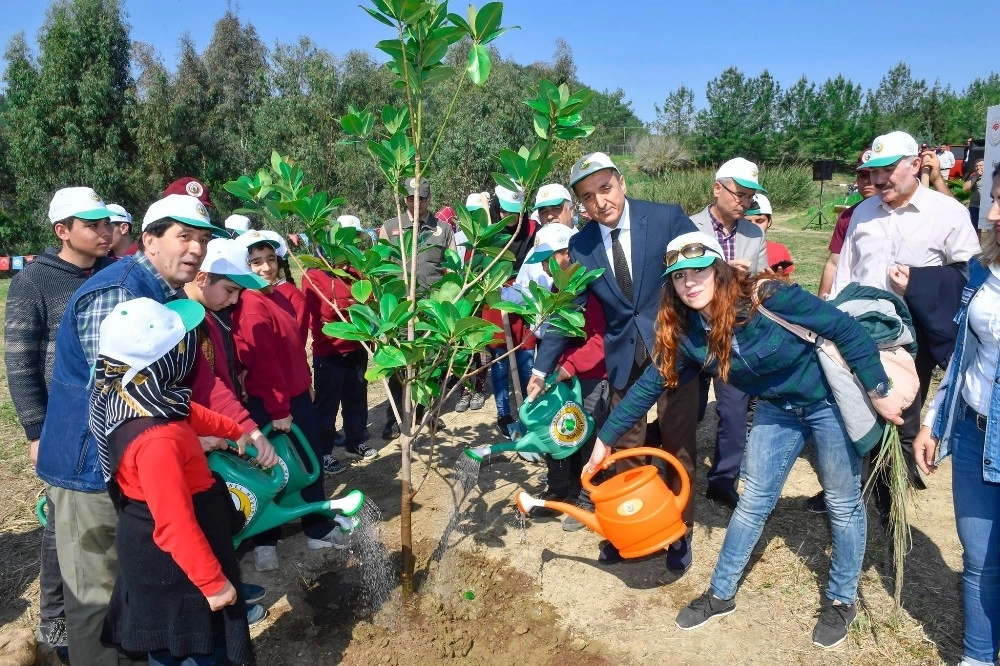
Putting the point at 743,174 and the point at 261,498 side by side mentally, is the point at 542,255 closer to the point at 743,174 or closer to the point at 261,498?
the point at 743,174

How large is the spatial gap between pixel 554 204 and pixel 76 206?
2561 millimetres

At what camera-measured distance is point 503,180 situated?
7.68ft

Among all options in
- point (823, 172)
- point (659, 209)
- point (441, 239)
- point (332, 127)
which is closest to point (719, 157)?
point (823, 172)

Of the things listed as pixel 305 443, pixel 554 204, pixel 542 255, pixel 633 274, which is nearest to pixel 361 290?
pixel 305 443

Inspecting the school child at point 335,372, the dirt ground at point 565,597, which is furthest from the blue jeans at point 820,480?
the school child at point 335,372

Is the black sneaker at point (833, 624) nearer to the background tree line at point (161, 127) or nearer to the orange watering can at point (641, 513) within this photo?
the orange watering can at point (641, 513)

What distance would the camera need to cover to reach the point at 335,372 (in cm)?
447

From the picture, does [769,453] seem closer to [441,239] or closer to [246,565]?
[246,565]

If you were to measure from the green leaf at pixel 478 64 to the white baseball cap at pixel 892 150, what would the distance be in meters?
2.01

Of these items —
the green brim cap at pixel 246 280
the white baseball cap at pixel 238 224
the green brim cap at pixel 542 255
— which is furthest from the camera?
the white baseball cap at pixel 238 224

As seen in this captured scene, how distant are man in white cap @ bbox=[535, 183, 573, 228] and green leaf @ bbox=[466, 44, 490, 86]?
6.62ft

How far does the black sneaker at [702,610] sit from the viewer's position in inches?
104

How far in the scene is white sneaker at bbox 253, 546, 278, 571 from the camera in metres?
3.21

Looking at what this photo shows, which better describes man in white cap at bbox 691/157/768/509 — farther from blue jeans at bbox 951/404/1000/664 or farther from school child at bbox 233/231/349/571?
school child at bbox 233/231/349/571
